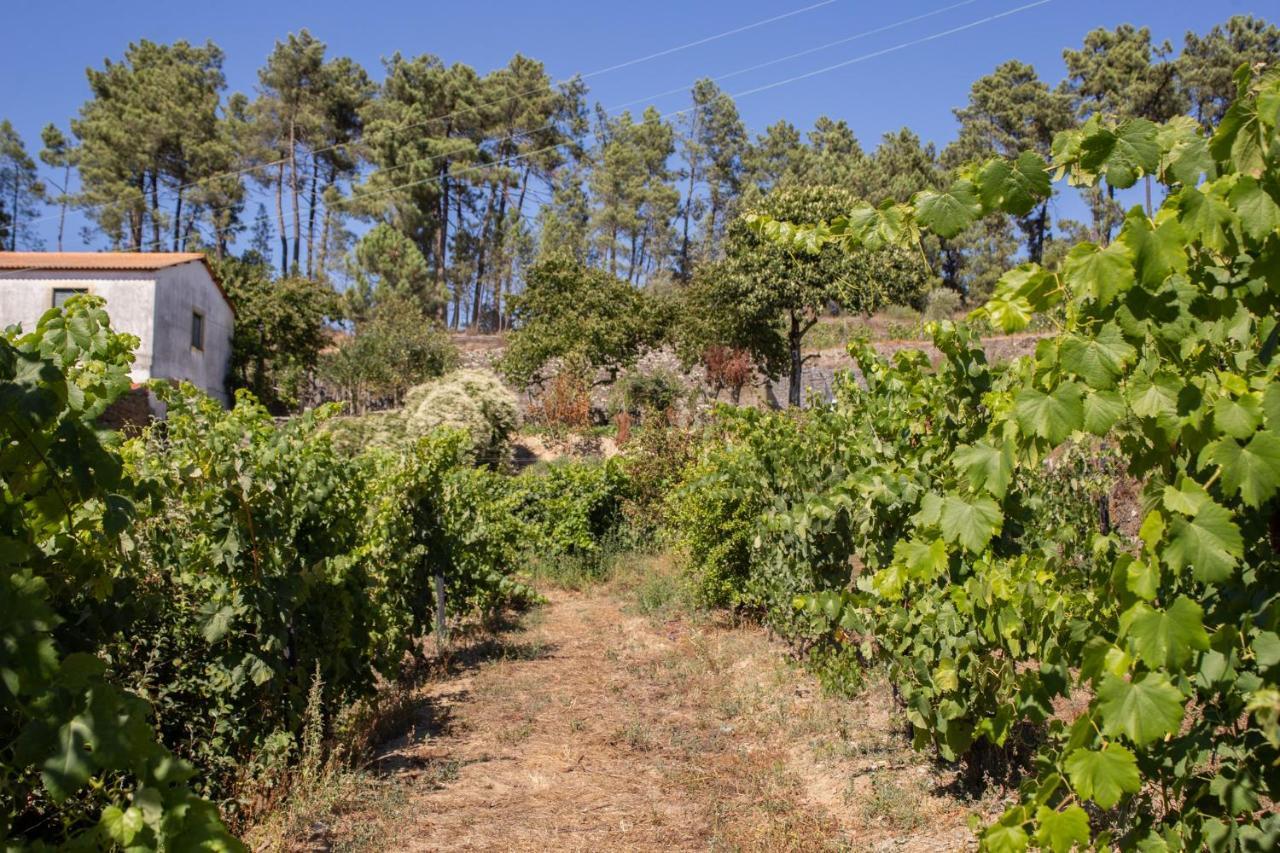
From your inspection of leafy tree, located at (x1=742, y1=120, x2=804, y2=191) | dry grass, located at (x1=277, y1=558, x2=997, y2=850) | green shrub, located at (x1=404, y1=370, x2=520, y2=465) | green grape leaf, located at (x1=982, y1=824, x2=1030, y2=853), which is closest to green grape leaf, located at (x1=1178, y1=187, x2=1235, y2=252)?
green grape leaf, located at (x1=982, y1=824, x2=1030, y2=853)

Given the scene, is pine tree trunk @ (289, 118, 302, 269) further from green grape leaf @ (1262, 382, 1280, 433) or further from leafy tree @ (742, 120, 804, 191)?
green grape leaf @ (1262, 382, 1280, 433)

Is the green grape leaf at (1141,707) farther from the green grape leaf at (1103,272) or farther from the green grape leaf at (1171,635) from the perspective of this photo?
the green grape leaf at (1103,272)

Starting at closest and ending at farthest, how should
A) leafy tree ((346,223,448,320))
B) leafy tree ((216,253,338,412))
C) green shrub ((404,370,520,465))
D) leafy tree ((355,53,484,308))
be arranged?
green shrub ((404,370,520,465)) → leafy tree ((216,253,338,412)) → leafy tree ((346,223,448,320)) → leafy tree ((355,53,484,308))

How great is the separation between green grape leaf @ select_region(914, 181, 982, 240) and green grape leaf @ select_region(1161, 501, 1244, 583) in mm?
815

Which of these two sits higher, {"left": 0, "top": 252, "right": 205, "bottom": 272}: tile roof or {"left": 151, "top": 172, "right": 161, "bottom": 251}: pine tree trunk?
{"left": 151, "top": 172, "right": 161, "bottom": 251}: pine tree trunk

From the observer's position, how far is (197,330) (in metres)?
26.9

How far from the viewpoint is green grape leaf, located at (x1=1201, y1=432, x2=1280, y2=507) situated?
170 centimetres

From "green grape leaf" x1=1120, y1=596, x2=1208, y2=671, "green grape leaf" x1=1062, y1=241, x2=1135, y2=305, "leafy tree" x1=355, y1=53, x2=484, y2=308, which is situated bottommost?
"green grape leaf" x1=1120, y1=596, x2=1208, y2=671

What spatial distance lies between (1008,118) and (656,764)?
43.9 metres

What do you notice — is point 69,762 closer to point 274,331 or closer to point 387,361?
point 387,361

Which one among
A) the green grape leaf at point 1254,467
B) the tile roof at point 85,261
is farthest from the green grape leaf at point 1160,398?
the tile roof at point 85,261

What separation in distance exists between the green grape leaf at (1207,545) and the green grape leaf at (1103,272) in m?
0.45

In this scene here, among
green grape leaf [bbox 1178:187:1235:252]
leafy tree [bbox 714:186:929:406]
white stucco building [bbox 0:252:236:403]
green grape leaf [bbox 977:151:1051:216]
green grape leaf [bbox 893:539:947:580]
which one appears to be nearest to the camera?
green grape leaf [bbox 1178:187:1235:252]

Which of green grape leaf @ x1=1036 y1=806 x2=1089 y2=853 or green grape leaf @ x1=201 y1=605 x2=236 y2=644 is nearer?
green grape leaf @ x1=1036 y1=806 x2=1089 y2=853
